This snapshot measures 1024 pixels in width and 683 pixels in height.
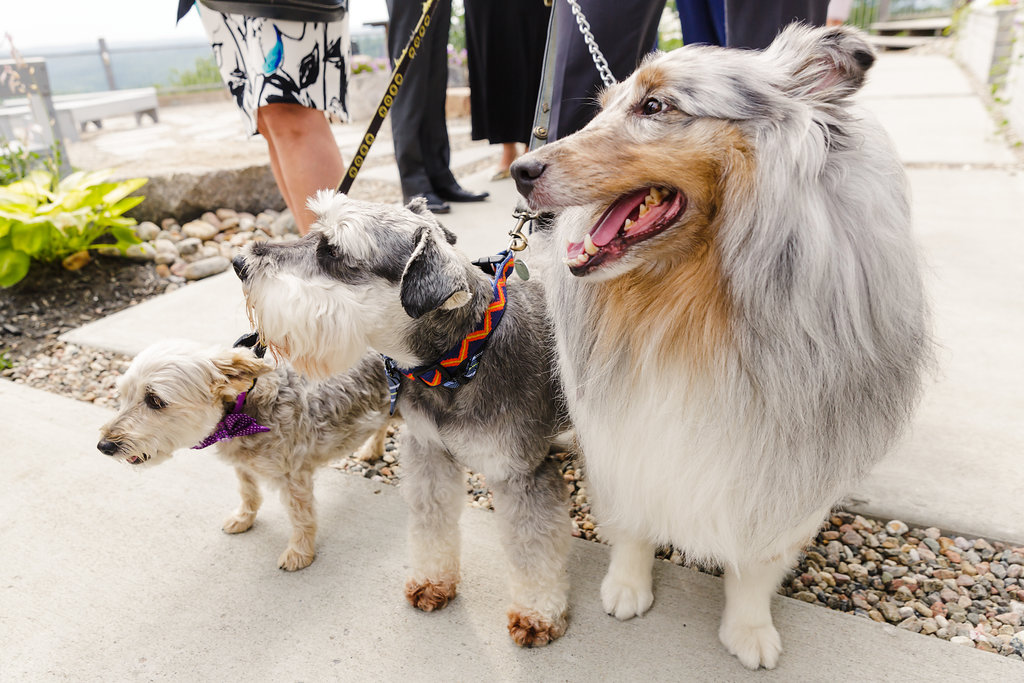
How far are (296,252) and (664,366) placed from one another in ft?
3.26

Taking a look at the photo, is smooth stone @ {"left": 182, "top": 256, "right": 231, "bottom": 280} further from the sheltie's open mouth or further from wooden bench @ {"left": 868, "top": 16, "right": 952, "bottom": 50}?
wooden bench @ {"left": 868, "top": 16, "right": 952, "bottom": 50}

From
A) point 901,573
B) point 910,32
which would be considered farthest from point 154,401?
point 910,32

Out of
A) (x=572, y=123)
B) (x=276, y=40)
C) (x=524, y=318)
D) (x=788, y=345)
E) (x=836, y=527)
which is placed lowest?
(x=836, y=527)

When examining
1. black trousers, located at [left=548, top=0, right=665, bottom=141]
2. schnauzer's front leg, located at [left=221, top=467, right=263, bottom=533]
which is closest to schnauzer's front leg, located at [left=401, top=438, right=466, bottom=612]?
schnauzer's front leg, located at [left=221, top=467, right=263, bottom=533]

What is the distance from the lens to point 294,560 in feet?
7.42

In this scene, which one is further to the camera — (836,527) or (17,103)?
(17,103)

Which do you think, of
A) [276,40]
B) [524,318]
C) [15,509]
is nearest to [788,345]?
[524,318]

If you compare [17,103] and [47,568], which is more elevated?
[17,103]

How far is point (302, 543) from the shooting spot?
7.46 feet

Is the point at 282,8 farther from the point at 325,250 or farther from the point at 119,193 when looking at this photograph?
the point at 119,193

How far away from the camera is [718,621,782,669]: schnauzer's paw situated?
1.83 meters

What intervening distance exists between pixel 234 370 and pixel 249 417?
0.55 feet

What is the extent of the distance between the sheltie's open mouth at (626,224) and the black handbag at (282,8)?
6.00 ft

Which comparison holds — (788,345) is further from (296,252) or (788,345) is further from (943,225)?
(943,225)
